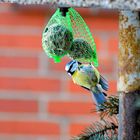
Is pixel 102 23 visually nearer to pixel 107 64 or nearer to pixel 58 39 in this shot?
pixel 107 64

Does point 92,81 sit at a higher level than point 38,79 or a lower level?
lower

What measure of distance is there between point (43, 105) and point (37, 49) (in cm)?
19

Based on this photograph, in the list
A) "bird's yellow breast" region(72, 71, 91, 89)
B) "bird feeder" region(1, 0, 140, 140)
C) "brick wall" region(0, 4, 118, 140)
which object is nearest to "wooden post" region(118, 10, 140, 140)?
"bird feeder" region(1, 0, 140, 140)

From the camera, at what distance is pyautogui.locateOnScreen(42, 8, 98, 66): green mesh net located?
92 cm

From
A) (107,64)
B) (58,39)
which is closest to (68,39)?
(58,39)

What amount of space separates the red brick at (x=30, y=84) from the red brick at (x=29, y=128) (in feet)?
0.38

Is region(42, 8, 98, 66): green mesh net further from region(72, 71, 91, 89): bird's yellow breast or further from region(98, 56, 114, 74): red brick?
region(98, 56, 114, 74): red brick

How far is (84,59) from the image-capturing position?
1.00 metres

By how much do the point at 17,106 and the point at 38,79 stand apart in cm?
12

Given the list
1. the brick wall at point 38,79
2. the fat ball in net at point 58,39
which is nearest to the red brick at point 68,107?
the brick wall at point 38,79

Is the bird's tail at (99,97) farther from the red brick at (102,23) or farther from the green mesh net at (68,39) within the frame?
the red brick at (102,23)

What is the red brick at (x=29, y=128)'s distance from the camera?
2.26 metres

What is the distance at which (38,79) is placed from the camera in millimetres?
2240

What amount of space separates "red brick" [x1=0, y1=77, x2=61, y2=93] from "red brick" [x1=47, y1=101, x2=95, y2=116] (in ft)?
0.17
